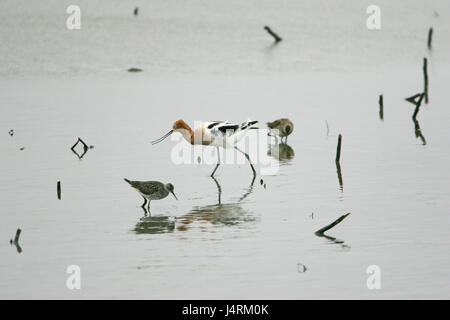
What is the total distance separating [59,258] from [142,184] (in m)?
2.62

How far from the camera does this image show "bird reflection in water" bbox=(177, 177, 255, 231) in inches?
493

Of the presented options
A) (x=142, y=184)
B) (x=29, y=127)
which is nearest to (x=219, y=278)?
(x=142, y=184)

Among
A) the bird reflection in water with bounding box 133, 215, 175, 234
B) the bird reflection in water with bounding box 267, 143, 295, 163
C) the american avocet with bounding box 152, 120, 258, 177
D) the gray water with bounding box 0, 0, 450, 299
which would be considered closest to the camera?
the gray water with bounding box 0, 0, 450, 299

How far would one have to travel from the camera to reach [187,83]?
96.0ft

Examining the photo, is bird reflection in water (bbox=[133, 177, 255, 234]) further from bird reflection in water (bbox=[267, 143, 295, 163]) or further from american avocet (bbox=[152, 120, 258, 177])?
bird reflection in water (bbox=[267, 143, 295, 163])

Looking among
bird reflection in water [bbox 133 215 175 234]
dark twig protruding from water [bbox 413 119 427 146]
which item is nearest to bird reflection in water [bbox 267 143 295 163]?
dark twig protruding from water [bbox 413 119 427 146]

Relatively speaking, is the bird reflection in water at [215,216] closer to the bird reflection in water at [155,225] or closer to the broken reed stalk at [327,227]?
the bird reflection in water at [155,225]

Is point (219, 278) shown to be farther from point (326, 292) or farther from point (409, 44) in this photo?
point (409, 44)

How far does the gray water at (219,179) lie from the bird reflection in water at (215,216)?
0.06 m

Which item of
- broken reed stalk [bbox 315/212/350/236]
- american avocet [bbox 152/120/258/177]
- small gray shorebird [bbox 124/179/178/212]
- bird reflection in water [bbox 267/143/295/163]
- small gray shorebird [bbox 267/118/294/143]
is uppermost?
small gray shorebird [bbox 267/118/294/143]

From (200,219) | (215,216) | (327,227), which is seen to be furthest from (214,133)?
(327,227)

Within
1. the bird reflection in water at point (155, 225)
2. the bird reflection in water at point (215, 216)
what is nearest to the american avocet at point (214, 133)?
the bird reflection in water at point (215, 216)

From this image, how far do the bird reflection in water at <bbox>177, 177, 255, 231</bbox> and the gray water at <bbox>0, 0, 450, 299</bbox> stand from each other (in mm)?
57

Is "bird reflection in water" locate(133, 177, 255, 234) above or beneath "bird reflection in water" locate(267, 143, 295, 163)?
beneath
